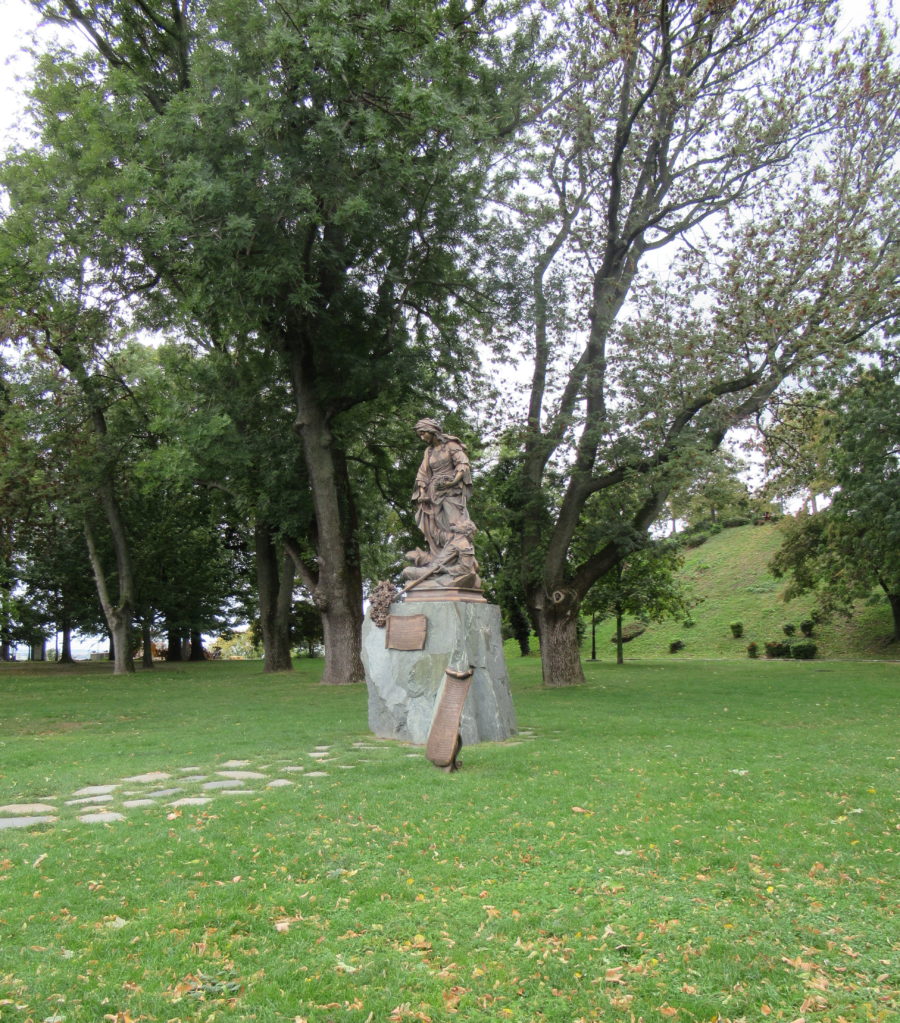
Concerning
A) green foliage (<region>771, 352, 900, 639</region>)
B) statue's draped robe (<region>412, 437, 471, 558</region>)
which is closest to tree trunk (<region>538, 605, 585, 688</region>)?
green foliage (<region>771, 352, 900, 639</region>)

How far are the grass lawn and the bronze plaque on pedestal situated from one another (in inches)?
57.3

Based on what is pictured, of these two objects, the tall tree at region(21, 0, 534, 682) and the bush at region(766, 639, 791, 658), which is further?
the bush at region(766, 639, 791, 658)

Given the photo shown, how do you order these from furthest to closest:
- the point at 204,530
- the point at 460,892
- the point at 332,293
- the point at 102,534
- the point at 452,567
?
the point at 204,530
the point at 102,534
the point at 332,293
the point at 452,567
the point at 460,892

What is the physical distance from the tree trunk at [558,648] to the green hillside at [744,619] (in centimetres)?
1372

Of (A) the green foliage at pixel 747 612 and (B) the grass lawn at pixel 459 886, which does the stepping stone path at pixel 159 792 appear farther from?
(A) the green foliage at pixel 747 612

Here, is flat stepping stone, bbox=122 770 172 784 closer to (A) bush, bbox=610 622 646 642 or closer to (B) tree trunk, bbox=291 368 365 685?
(B) tree trunk, bbox=291 368 365 685

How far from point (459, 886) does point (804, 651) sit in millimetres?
31344

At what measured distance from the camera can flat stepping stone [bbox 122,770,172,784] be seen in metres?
7.89

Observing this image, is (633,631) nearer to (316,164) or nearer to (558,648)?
(558,648)

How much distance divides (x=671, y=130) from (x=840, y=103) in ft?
11.3

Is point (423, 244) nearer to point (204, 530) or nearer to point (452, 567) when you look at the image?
point (452, 567)

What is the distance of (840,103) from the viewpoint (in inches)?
596

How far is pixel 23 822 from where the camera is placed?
6.20 metres

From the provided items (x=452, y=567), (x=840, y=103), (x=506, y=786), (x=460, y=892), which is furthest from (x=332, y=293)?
(x=460, y=892)
